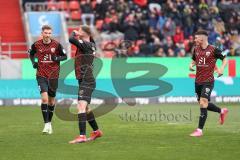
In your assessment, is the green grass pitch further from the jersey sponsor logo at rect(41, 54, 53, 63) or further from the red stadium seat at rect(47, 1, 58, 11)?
the red stadium seat at rect(47, 1, 58, 11)

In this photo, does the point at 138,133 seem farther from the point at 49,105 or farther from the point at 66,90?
the point at 66,90

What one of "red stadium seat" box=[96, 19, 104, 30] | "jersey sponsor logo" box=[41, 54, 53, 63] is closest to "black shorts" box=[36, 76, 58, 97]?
"jersey sponsor logo" box=[41, 54, 53, 63]

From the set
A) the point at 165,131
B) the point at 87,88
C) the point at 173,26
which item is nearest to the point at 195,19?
the point at 173,26

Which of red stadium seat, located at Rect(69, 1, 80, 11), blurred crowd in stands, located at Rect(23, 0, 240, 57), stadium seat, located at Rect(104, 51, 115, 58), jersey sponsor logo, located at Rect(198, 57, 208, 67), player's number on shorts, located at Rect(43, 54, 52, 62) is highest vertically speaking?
player's number on shorts, located at Rect(43, 54, 52, 62)

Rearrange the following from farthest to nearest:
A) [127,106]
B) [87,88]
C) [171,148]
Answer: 1. [127,106]
2. [87,88]
3. [171,148]

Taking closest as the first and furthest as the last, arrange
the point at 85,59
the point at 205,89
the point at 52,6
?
the point at 85,59
the point at 205,89
the point at 52,6

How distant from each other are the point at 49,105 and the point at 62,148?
352 cm

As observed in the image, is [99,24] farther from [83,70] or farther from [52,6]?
[83,70]

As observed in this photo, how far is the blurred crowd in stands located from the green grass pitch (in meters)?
9.22

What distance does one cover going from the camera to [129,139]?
50.0 ft

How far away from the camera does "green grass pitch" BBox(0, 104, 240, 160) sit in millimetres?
12750

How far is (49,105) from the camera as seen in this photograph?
17109 mm

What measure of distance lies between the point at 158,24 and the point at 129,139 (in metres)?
18.8

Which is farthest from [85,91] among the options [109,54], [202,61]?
[109,54]
